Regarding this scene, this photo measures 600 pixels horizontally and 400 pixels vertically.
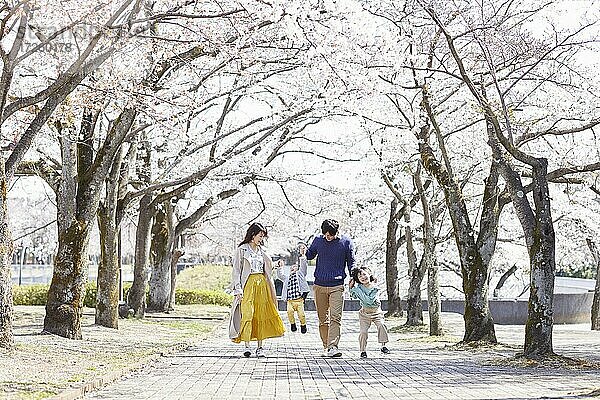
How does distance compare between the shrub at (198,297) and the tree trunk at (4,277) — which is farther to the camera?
the shrub at (198,297)

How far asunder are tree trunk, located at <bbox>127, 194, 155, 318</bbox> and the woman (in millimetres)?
11013

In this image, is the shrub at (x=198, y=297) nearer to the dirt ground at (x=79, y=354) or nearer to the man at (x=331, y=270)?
the dirt ground at (x=79, y=354)

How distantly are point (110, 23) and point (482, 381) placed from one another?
6.58 meters

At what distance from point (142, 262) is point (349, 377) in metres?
14.7

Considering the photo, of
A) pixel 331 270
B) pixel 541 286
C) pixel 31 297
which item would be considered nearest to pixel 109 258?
pixel 331 270

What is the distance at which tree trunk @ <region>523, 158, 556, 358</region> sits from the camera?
1302cm

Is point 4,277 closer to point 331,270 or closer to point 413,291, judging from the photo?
point 331,270

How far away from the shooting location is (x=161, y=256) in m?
28.5

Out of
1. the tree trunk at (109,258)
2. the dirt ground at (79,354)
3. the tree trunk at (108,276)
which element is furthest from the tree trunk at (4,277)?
the tree trunk at (108,276)

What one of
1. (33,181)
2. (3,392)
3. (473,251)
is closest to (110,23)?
(3,392)

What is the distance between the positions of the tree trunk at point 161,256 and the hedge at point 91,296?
10.4 ft

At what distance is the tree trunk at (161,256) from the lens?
28.5 meters

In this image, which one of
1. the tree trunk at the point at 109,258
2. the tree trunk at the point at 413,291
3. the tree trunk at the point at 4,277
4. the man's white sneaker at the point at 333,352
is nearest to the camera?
the tree trunk at the point at 4,277

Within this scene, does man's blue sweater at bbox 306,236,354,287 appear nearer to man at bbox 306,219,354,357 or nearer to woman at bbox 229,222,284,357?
man at bbox 306,219,354,357
